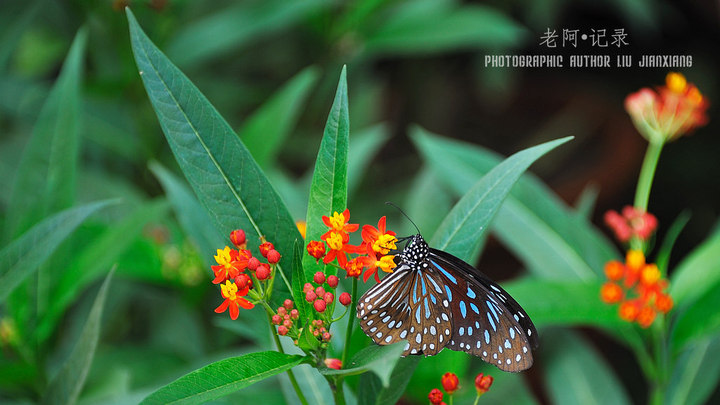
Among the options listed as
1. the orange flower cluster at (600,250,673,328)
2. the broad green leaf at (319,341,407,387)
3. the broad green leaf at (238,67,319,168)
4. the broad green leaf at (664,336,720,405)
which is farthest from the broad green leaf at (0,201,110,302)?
the broad green leaf at (664,336,720,405)

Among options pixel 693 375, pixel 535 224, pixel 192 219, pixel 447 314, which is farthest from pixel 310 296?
pixel 693 375

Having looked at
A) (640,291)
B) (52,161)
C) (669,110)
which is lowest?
(640,291)

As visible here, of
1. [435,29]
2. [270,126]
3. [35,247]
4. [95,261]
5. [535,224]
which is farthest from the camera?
[435,29]

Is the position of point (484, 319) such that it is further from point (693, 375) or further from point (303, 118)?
point (303, 118)

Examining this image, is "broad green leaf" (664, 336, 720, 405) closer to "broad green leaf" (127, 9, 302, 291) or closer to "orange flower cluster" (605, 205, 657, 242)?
"orange flower cluster" (605, 205, 657, 242)

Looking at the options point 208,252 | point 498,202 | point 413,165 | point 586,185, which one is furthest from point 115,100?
point 586,185

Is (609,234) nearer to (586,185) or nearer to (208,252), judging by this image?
(586,185)

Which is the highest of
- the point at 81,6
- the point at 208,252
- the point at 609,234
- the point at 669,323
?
the point at 81,6

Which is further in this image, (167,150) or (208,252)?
(167,150)
